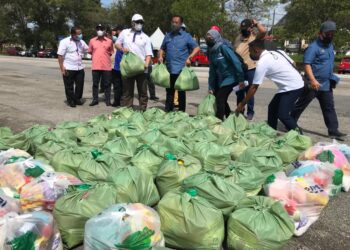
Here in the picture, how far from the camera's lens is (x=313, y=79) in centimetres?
573

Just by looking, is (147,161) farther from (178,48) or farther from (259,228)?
(178,48)

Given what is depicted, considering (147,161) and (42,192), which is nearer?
(42,192)

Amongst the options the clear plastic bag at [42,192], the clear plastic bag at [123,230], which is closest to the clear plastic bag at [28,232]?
the clear plastic bag at [123,230]

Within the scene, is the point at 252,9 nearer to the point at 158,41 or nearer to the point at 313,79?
the point at 158,41

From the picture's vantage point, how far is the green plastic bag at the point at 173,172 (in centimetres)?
356

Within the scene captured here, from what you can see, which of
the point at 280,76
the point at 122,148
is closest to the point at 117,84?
the point at 280,76

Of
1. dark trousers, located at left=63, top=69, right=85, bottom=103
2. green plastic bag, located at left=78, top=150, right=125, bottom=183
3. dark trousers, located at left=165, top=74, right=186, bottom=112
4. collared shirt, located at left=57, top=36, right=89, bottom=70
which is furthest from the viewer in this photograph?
dark trousers, located at left=63, top=69, right=85, bottom=103

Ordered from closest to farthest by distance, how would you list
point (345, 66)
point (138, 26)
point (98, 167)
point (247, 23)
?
point (98, 167), point (247, 23), point (138, 26), point (345, 66)

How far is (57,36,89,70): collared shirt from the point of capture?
8.11 metres

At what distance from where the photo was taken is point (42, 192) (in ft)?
10.5

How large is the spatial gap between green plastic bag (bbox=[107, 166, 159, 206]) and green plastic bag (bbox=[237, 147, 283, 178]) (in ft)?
3.52

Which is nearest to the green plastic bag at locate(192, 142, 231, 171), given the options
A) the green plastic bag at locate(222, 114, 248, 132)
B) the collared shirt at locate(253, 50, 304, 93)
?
the green plastic bag at locate(222, 114, 248, 132)

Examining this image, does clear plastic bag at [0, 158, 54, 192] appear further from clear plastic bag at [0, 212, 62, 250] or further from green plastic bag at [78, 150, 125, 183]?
clear plastic bag at [0, 212, 62, 250]

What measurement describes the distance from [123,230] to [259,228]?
0.90m
